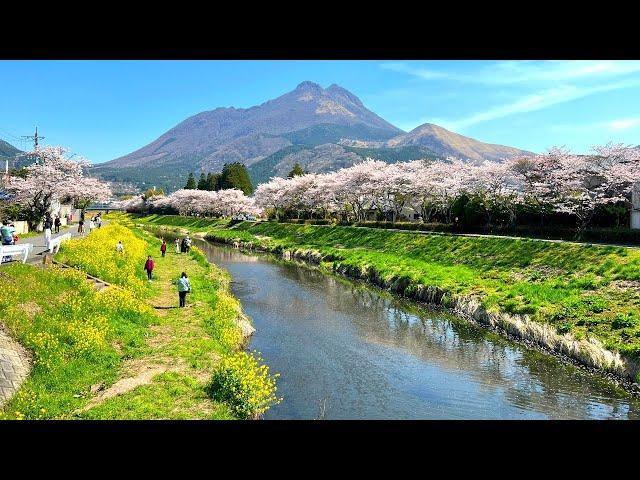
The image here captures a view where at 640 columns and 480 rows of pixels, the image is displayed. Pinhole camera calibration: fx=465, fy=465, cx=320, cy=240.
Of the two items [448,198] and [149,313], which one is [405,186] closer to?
[448,198]

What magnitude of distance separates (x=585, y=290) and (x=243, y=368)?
48.3ft

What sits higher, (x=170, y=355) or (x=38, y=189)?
(x=38, y=189)

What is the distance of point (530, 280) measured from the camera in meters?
22.1

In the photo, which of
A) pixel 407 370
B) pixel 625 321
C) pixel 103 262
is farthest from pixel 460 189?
pixel 103 262

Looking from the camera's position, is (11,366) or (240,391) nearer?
(11,366)

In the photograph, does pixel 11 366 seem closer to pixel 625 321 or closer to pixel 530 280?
pixel 625 321

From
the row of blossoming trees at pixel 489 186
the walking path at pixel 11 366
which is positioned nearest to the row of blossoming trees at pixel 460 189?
the row of blossoming trees at pixel 489 186

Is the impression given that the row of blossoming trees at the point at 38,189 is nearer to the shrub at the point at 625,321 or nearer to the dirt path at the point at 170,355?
the dirt path at the point at 170,355

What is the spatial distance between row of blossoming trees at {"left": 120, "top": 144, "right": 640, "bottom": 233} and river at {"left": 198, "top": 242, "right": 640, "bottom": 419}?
17583 mm

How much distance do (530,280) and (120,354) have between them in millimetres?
18151

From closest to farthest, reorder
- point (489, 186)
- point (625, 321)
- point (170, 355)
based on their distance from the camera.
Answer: point (170, 355) < point (625, 321) < point (489, 186)

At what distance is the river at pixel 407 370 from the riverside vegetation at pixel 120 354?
1286 mm
